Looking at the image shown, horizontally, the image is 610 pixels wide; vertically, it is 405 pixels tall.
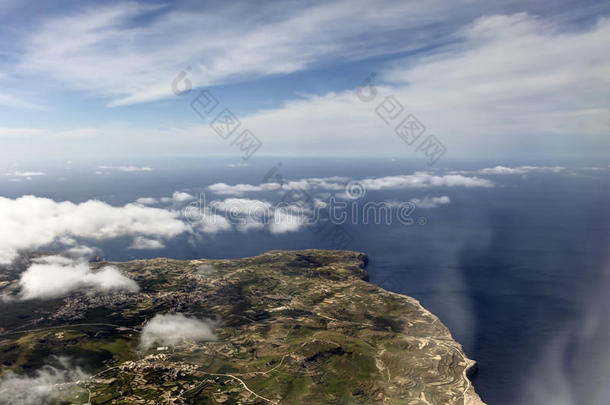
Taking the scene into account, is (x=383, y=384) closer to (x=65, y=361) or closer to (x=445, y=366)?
(x=445, y=366)

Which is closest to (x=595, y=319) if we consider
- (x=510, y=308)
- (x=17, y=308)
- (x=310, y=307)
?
(x=510, y=308)

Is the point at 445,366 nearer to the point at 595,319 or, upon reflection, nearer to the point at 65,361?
the point at 595,319

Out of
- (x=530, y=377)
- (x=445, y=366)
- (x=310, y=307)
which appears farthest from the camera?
(x=310, y=307)

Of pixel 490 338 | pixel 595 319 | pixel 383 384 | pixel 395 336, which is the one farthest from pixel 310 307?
pixel 595 319

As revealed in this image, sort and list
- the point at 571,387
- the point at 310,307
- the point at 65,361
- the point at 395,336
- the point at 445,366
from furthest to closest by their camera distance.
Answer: the point at 310,307 < the point at 395,336 < the point at 65,361 < the point at 445,366 < the point at 571,387

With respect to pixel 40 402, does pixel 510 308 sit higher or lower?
higher

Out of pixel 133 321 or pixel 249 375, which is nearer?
pixel 249 375
